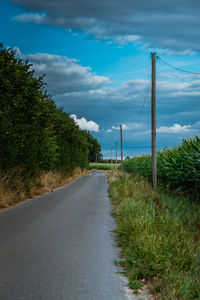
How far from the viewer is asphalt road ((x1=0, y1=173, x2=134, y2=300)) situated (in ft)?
14.5

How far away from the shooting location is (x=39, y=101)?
54.6 ft

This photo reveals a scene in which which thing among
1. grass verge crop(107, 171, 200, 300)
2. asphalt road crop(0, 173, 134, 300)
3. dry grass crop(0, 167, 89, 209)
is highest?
dry grass crop(0, 167, 89, 209)

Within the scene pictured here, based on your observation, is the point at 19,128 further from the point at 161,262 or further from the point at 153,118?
the point at 161,262

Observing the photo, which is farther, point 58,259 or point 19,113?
point 19,113

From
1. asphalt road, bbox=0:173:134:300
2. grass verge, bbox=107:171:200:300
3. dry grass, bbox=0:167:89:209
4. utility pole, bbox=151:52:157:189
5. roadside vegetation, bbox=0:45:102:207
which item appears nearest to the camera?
grass verge, bbox=107:171:200:300

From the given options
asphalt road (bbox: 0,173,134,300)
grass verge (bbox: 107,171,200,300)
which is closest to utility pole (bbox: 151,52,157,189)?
asphalt road (bbox: 0,173,134,300)

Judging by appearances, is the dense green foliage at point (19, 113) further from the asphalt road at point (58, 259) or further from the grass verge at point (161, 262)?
the grass verge at point (161, 262)

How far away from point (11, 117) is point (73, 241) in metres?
9.38

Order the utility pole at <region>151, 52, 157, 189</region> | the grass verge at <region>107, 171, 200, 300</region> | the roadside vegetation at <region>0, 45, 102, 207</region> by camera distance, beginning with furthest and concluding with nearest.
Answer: the utility pole at <region>151, 52, 157, 189</region> → the roadside vegetation at <region>0, 45, 102, 207</region> → the grass verge at <region>107, 171, 200, 300</region>

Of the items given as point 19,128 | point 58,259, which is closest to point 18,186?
point 19,128

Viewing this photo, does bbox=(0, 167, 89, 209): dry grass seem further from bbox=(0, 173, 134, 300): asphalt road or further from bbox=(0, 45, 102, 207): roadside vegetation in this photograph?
bbox=(0, 173, 134, 300): asphalt road

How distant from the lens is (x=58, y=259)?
5.86 meters

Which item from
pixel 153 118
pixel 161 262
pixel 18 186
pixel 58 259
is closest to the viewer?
pixel 161 262

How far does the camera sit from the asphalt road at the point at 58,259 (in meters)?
4.41
